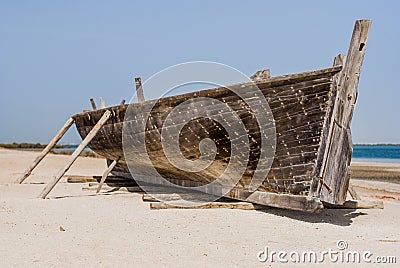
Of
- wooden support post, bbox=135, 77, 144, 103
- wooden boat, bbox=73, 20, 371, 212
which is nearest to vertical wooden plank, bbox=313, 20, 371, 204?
wooden boat, bbox=73, 20, 371, 212

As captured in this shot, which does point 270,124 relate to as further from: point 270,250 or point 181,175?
point 181,175

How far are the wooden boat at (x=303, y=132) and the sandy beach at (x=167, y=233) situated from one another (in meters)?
0.39

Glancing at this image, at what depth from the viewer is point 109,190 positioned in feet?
30.7

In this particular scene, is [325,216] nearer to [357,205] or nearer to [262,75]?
[357,205]

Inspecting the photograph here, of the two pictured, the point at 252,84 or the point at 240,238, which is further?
the point at 252,84

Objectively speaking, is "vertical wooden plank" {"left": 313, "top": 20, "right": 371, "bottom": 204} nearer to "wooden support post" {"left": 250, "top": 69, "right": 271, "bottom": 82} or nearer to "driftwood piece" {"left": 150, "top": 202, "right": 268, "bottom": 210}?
"wooden support post" {"left": 250, "top": 69, "right": 271, "bottom": 82}

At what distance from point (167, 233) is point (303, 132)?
6.66 feet

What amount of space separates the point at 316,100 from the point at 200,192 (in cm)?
304

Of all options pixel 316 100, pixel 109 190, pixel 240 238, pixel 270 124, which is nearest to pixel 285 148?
pixel 270 124

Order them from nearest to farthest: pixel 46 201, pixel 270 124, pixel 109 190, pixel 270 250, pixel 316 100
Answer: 1. pixel 270 250
2. pixel 316 100
3. pixel 270 124
4. pixel 46 201
5. pixel 109 190

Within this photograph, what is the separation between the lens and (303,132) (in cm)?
568

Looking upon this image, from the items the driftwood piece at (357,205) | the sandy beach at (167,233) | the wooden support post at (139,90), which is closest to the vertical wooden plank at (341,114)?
the sandy beach at (167,233)

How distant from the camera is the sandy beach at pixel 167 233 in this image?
412cm

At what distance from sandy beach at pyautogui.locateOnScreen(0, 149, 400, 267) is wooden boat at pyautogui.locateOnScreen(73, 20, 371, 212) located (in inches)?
15.2
